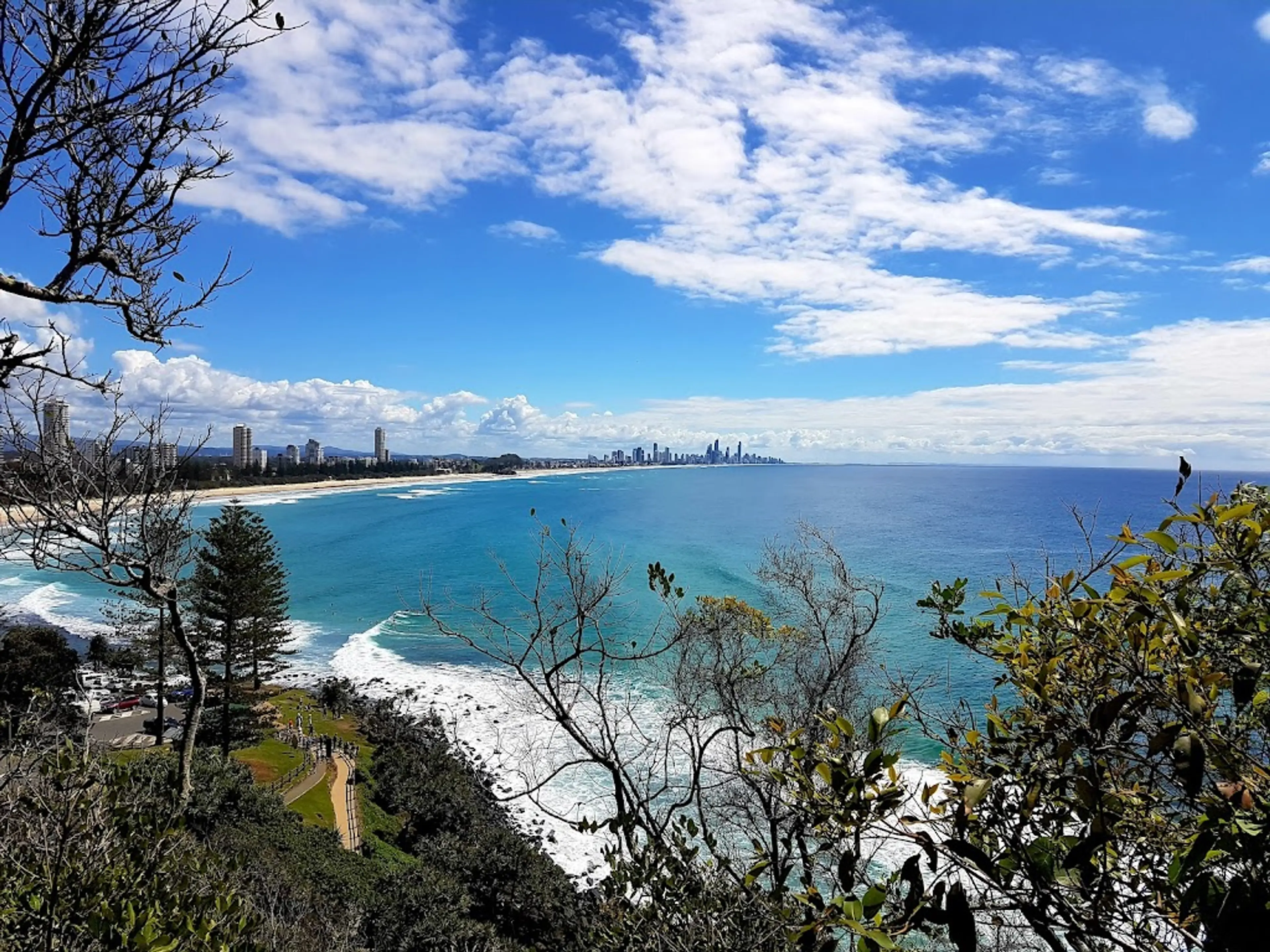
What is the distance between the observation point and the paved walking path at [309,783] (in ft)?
67.8

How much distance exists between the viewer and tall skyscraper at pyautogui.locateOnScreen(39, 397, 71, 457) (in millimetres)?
4453

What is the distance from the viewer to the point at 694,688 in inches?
468

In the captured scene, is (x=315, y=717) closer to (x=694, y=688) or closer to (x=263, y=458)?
(x=694, y=688)

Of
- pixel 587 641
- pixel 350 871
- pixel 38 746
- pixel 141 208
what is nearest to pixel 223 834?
pixel 350 871

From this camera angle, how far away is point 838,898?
127cm

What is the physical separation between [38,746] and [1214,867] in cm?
703

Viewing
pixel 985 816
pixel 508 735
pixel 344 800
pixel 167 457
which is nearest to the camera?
pixel 985 816

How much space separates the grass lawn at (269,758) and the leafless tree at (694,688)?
26.6ft

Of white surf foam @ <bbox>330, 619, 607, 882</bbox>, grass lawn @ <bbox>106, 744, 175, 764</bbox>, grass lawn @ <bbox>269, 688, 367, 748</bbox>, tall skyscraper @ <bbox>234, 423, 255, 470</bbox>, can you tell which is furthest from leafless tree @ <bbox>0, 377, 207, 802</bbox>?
tall skyscraper @ <bbox>234, 423, 255, 470</bbox>

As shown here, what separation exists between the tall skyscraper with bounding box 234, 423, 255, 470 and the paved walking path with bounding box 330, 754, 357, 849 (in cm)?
12456

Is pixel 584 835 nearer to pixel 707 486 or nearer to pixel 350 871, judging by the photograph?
pixel 350 871

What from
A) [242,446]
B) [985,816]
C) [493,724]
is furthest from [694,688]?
[242,446]

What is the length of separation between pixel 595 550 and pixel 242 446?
4813 inches

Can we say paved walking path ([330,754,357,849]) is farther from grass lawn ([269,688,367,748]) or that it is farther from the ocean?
the ocean
